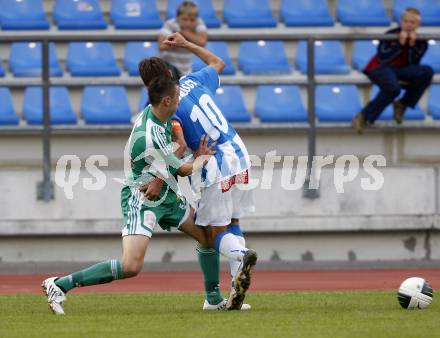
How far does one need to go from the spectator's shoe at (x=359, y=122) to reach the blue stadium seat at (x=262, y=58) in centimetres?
147

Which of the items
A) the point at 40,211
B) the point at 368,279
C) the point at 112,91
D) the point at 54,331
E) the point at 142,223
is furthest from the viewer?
the point at 112,91

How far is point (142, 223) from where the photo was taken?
27.3 ft

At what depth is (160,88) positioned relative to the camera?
8.09 metres

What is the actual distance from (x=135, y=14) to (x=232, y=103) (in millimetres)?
2471

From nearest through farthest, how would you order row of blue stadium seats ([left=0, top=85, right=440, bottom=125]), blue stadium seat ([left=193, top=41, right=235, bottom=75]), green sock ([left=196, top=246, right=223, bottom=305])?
green sock ([left=196, top=246, right=223, bottom=305])
row of blue stadium seats ([left=0, top=85, right=440, bottom=125])
blue stadium seat ([left=193, top=41, right=235, bottom=75])

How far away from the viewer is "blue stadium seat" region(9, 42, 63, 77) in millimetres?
14109

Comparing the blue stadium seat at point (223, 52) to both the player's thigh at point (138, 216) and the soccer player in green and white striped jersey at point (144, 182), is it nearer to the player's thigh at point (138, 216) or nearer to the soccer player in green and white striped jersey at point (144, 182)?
the soccer player in green and white striped jersey at point (144, 182)

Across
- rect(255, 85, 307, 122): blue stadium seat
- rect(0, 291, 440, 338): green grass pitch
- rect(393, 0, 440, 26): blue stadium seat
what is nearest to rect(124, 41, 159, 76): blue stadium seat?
rect(255, 85, 307, 122): blue stadium seat

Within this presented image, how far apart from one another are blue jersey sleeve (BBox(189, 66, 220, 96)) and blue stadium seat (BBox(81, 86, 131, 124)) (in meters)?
4.72

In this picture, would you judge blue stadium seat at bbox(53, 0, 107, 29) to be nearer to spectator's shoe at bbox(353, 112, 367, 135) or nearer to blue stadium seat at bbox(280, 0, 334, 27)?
blue stadium seat at bbox(280, 0, 334, 27)

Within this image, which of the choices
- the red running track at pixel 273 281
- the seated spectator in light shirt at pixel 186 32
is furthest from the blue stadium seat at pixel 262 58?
the red running track at pixel 273 281

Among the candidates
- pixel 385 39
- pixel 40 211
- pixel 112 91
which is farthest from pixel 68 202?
pixel 385 39

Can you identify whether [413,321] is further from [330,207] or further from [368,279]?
[330,207]

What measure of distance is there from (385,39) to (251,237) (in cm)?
278
